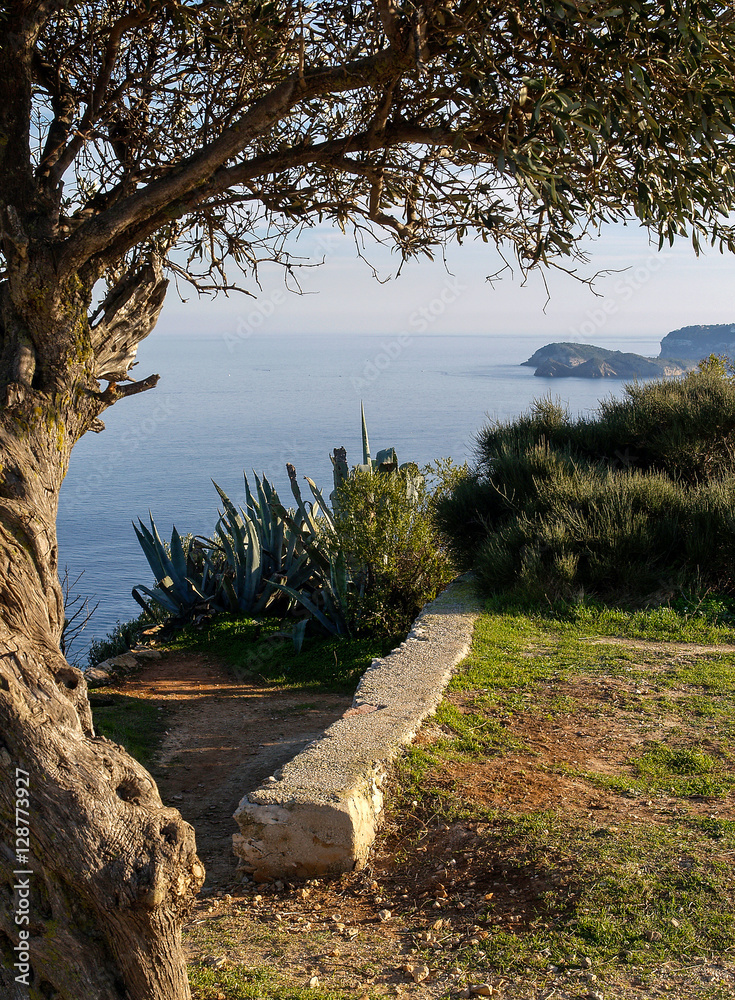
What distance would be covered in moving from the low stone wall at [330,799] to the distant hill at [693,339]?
17.1 m

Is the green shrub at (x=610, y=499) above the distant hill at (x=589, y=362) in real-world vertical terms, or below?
below

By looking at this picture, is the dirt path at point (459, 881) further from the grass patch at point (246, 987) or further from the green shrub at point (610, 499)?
the green shrub at point (610, 499)

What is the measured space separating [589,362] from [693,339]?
4.50 meters

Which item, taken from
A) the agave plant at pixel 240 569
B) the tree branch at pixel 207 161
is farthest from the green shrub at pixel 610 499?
the tree branch at pixel 207 161

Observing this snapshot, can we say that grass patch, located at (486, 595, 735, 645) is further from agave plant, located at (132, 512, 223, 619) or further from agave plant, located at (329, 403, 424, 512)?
agave plant, located at (132, 512, 223, 619)

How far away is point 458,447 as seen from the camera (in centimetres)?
1600

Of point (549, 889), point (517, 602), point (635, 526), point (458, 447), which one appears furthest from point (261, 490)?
point (458, 447)

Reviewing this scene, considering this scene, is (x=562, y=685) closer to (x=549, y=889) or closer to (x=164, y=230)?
(x=549, y=889)

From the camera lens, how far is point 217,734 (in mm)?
5930

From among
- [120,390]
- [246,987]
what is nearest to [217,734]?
[120,390]

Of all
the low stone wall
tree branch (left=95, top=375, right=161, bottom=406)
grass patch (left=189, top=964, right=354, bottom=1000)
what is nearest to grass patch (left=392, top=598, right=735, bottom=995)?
the low stone wall

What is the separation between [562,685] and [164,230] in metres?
3.72

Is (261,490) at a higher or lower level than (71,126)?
lower

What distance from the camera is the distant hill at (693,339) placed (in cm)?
2027
